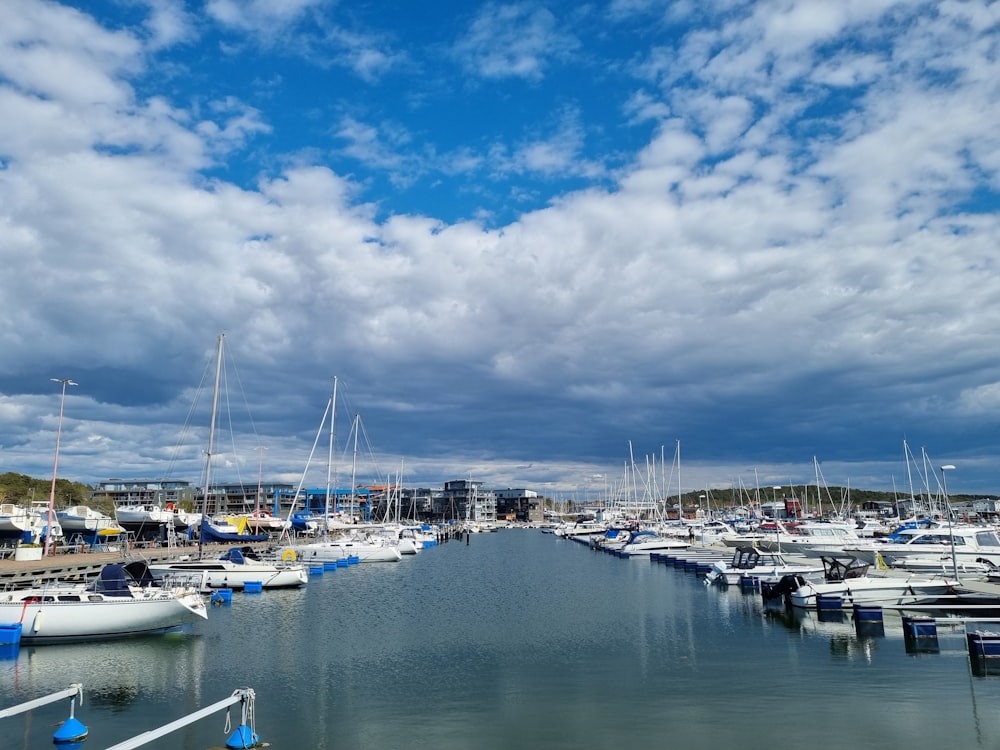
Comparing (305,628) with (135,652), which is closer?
(135,652)

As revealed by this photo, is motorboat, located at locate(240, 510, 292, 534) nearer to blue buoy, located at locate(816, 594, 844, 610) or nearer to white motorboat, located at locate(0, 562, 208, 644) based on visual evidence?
white motorboat, located at locate(0, 562, 208, 644)

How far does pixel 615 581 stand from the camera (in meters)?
61.0

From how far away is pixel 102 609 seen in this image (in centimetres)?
3103

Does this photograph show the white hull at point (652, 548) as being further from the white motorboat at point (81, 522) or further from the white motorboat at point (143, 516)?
the white motorboat at point (81, 522)

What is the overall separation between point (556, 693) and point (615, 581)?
3925 centimetres

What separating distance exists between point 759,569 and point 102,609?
42.8 m

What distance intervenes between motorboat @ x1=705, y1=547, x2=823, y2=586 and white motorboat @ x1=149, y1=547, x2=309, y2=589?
32860 mm

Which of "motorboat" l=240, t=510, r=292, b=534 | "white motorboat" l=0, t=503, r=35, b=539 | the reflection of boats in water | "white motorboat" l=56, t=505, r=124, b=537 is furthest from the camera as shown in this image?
"motorboat" l=240, t=510, r=292, b=534

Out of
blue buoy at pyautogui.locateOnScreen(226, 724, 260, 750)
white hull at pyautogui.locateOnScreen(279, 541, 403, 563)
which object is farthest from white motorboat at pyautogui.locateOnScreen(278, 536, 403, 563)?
blue buoy at pyautogui.locateOnScreen(226, 724, 260, 750)

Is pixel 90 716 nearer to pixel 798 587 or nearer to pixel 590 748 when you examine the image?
pixel 590 748

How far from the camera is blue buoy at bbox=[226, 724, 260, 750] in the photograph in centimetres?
1723

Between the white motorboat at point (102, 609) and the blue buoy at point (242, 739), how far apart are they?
17.3 metres

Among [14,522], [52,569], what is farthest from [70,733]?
[14,522]

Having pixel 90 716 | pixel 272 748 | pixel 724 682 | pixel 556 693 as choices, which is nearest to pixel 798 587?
pixel 724 682
